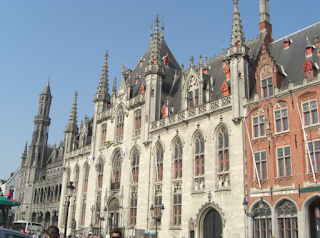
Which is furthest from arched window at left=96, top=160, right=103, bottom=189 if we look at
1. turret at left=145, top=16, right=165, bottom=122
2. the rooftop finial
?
the rooftop finial

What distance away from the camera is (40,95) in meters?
72.4

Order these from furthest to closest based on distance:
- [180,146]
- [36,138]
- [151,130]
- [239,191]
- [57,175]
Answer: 1. [36,138]
2. [57,175]
3. [151,130]
4. [180,146]
5. [239,191]

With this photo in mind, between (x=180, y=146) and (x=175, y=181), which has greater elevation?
(x=180, y=146)

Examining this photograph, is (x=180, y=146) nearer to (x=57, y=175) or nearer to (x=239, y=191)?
(x=239, y=191)

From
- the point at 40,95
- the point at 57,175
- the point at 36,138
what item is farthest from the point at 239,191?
the point at 40,95

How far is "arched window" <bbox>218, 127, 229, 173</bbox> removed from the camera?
27281 millimetres

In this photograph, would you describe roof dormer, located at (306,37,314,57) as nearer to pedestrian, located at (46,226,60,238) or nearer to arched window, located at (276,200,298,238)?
arched window, located at (276,200,298,238)

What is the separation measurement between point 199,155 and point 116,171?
43.0 feet

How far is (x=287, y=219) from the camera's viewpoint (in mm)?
22281

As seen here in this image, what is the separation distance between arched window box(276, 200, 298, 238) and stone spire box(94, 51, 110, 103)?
29.2 m

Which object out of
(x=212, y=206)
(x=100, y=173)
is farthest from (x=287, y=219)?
(x=100, y=173)

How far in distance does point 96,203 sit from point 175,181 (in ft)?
46.0

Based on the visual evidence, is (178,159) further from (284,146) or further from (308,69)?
(308,69)

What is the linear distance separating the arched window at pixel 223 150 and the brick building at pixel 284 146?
2.16 metres
